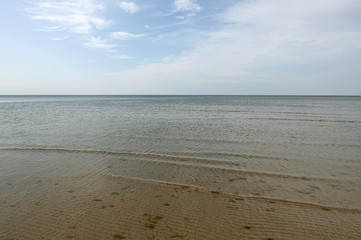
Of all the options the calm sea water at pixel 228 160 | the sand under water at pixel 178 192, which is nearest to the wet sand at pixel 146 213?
the sand under water at pixel 178 192

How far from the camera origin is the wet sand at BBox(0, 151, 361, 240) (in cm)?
429

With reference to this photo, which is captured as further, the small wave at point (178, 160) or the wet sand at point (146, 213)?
the small wave at point (178, 160)

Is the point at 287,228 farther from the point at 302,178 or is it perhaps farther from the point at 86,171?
the point at 86,171

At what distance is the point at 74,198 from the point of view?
18.8 feet

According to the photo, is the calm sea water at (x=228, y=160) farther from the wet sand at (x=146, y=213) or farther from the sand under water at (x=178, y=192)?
the wet sand at (x=146, y=213)

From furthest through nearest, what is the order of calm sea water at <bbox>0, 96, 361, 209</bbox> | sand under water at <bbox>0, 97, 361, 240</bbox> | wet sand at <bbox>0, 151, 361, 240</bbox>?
1. calm sea water at <bbox>0, 96, 361, 209</bbox>
2. sand under water at <bbox>0, 97, 361, 240</bbox>
3. wet sand at <bbox>0, 151, 361, 240</bbox>

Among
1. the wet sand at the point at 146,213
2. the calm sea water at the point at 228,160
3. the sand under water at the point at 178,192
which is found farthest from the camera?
the calm sea water at the point at 228,160

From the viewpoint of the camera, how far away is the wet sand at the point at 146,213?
4.29 metres

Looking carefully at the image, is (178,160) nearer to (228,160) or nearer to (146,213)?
(228,160)

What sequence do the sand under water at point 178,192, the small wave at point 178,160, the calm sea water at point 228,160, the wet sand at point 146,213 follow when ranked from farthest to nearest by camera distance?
the small wave at point 178,160 < the calm sea water at point 228,160 < the sand under water at point 178,192 < the wet sand at point 146,213

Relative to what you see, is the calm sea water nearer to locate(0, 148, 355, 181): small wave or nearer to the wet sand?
locate(0, 148, 355, 181): small wave

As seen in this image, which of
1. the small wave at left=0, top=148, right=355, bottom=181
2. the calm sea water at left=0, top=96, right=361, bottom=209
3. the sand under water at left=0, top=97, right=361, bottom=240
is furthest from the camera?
the small wave at left=0, top=148, right=355, bottom=181

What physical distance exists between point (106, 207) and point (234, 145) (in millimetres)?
8547

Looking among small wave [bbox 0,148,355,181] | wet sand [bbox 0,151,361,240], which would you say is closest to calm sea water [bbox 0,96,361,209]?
small wave [bbox 0,148,355,181]
